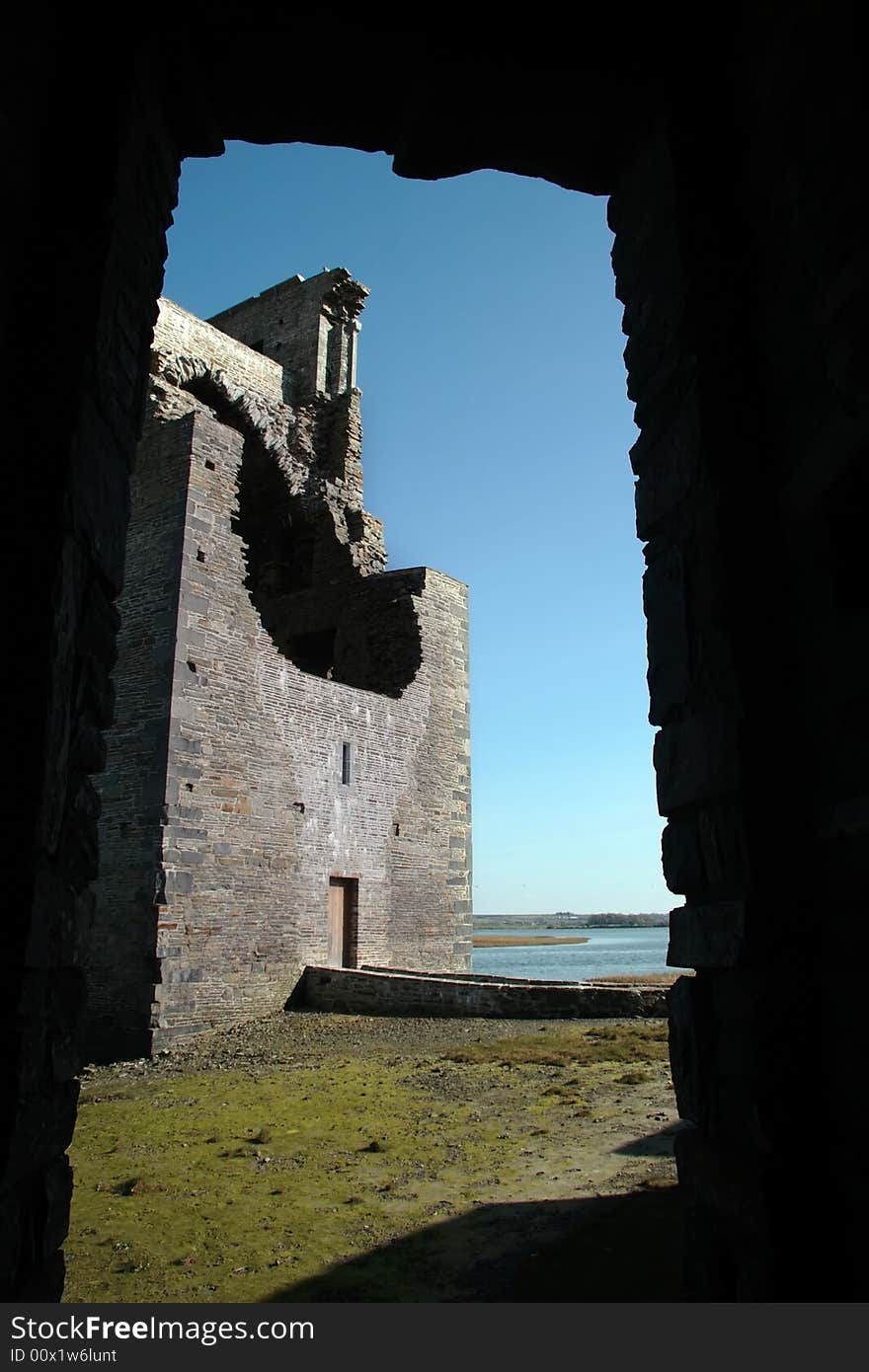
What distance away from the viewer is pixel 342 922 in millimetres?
15039

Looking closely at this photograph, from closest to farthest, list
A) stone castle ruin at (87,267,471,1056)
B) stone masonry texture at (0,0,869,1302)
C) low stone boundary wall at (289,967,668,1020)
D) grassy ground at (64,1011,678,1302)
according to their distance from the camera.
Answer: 1. stone masonry texture at (0,0,869,1302)
2. grassy ground at (64,1011,678,1302)
3. low stone boundary wall at (289,967,668,1020)
4. stone castle ruin at (87,267,471,1056)

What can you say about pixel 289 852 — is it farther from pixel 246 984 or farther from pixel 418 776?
pixel 418 776

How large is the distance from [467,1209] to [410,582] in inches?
575

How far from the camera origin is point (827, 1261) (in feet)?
7.72

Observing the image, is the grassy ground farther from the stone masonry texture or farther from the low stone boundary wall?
the low stone boundary wall

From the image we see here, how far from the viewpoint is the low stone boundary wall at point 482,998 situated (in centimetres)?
1159

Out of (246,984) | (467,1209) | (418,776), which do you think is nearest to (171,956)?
(246,984)

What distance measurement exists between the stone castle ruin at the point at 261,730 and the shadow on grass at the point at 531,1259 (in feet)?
25.2

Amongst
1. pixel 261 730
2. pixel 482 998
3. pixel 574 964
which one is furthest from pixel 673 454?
pixel 574 964

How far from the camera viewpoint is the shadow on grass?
3428 mm

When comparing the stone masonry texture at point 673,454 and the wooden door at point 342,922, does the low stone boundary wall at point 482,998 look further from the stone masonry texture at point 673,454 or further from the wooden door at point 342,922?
the stone masonry texture at point 673,454

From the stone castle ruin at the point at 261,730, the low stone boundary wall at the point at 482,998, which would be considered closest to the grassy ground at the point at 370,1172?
the low stone boundary wall at the point at 482,998

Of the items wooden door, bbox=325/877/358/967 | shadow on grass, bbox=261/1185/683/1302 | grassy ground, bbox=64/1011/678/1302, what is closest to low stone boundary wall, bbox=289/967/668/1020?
wooden door, bbox=325/877/358/967

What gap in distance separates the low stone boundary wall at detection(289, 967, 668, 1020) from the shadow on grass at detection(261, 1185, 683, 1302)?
7267 millimetres
